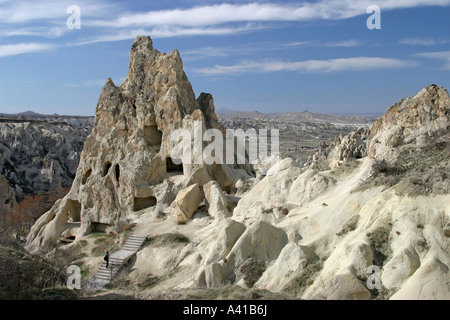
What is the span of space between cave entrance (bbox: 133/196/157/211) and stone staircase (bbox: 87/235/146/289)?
4.35 metres

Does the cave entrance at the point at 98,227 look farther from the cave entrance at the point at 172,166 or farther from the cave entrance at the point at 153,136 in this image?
the cave entrance at the point at 153,136

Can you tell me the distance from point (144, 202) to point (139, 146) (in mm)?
3003

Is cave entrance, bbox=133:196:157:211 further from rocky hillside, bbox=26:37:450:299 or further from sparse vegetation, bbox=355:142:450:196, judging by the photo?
sparse vegetation, bbox=355:142:450:196

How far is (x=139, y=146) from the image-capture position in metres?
23.8

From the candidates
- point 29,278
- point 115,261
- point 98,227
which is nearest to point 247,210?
point 115,261

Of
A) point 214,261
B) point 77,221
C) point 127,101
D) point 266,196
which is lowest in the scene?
point 77,221

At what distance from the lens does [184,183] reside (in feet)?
72.3

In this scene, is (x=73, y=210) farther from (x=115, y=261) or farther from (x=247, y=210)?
(x=247, y=210)

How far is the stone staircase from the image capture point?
16500 mm

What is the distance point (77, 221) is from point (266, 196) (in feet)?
46.4

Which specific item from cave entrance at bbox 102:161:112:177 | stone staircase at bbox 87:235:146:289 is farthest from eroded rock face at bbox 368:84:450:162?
cave entrance at bbox 102:161:112:177

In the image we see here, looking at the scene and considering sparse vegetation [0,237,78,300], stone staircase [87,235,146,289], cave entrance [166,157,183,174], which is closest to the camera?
sparse vegetation [0,237,78,300]
